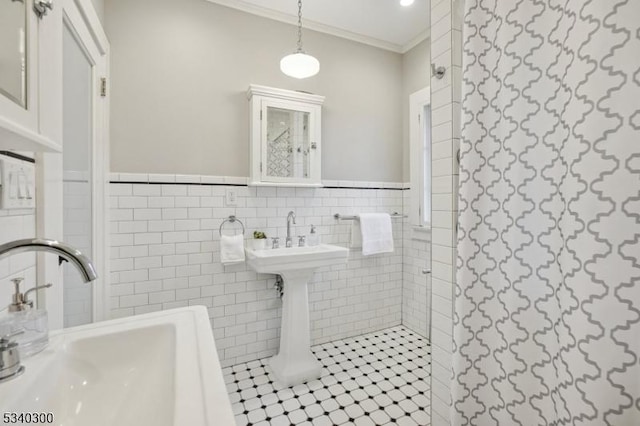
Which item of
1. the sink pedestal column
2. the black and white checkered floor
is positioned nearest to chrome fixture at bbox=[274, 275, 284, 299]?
the sink pedestal column

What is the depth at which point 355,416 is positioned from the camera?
165 centimetres

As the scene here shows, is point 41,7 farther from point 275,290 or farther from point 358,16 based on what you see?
point 358,16

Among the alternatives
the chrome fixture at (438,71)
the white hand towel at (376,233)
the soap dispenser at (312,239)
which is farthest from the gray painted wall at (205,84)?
the chrome fixture at (438,71)

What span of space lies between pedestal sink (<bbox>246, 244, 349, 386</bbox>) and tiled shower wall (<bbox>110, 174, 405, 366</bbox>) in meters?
0.26

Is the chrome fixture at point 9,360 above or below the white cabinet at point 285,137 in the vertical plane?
below

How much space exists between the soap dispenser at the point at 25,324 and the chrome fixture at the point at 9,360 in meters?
0.04

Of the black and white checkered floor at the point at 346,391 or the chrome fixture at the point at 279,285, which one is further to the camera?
the chrome fixture at the point at 279,285

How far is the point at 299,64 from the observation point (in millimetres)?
1865

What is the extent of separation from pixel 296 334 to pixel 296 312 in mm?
154

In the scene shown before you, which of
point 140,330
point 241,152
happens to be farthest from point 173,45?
point 140,330

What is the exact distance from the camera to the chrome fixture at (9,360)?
0.55 meters

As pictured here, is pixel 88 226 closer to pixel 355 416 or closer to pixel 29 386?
pixel 29 386

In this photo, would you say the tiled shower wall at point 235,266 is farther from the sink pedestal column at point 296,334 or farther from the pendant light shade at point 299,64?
the pendant light shade at point 299,64

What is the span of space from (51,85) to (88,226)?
3.25 ft
